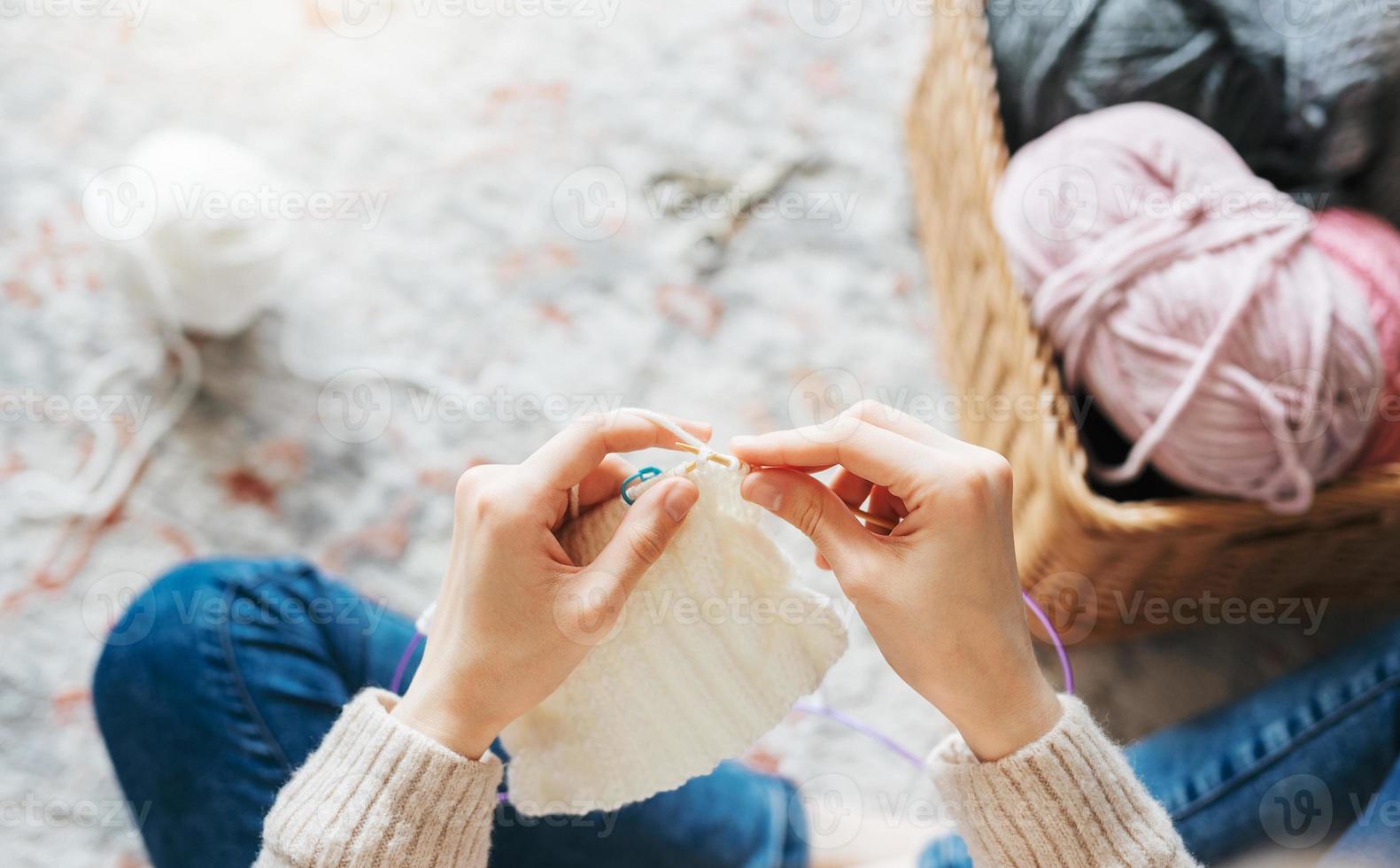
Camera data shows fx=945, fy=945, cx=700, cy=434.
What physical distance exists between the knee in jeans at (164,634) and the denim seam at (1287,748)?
752 millimetres

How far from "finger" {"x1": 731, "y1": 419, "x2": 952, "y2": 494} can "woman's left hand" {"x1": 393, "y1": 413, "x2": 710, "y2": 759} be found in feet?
0.17

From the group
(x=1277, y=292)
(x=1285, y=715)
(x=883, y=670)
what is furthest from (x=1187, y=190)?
(x=883, y=670)

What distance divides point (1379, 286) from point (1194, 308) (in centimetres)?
17

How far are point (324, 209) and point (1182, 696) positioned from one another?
1179 mm

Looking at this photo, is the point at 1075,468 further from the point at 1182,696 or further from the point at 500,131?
the point at 500,131

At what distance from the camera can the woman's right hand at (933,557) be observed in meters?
0.54
